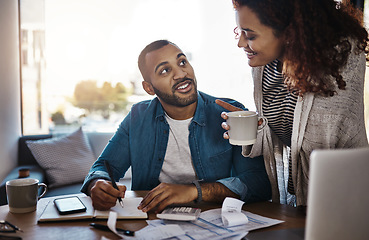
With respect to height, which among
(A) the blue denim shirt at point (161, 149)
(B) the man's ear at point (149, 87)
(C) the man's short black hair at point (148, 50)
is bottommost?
(A) the blue denim shirt at point (161, 149)

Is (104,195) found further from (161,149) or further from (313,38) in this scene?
(313,38)

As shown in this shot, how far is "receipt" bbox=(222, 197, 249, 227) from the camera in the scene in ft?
3.74

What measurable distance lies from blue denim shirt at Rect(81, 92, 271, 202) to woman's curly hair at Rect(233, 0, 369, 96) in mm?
429

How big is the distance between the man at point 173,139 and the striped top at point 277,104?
6.1 inches

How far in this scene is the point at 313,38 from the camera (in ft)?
4.45

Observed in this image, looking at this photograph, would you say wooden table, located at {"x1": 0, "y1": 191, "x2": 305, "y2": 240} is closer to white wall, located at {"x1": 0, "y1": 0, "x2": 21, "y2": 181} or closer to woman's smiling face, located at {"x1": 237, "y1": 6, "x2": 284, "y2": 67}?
woman's smiling face, located at {"x1": 237, "y1": 6, "x2": 284, "y2": 67}

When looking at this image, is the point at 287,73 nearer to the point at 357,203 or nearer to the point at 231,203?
the point at 231,203

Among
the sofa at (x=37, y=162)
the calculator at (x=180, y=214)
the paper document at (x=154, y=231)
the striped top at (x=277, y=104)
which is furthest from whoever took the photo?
the sofa at (x=37, y=162)

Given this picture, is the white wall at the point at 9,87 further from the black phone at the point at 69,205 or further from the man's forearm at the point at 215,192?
the man's forearm at the point at 215,192

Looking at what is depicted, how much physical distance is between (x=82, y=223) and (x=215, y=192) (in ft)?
1.66

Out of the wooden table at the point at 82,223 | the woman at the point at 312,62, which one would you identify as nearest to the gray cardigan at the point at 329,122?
the woman at the point at 312,62

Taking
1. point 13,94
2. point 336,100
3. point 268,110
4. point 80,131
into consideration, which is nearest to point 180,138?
point 268,110

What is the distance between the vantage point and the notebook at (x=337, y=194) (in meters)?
0.72

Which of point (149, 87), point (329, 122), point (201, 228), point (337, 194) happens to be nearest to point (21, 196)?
point (201, 228)
